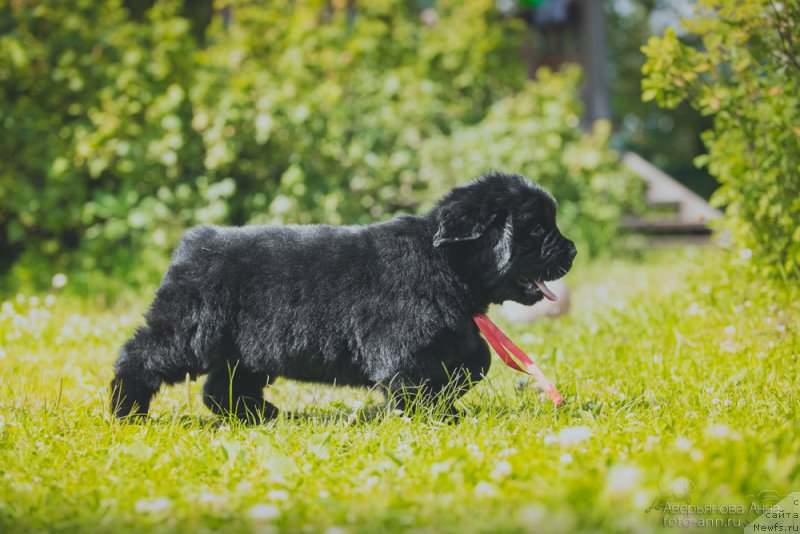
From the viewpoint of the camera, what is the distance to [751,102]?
4.25 metres

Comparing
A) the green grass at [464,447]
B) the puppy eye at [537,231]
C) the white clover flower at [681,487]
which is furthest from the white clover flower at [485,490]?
the puppy eye at [537,231]

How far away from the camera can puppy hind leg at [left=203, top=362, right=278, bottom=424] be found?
3.26 m

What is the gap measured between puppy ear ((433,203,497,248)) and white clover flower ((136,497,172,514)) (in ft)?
4.84

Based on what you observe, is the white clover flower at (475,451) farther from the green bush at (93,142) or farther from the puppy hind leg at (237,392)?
the green bush at (93,142)

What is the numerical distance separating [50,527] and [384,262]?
5.13ft

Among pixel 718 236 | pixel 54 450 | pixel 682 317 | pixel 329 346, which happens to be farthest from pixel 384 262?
pixel 718 236

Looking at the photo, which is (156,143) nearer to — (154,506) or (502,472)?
(154,506)

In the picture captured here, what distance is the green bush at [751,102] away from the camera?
3936 mm

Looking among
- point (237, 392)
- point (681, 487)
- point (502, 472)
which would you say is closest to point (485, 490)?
point (502, 472)

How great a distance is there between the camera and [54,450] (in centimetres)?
256

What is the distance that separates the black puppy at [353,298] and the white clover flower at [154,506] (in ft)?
3.19

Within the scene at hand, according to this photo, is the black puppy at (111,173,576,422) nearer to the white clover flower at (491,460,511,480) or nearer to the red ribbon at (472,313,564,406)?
the red ribbon at (472,313,564,406)

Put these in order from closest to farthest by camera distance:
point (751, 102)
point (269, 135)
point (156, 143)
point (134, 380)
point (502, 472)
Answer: point (502, 472) → point (134, 380) → point (751, 102) → point (156, 143) → point (269, 135)

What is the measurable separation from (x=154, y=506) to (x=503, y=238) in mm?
1709
